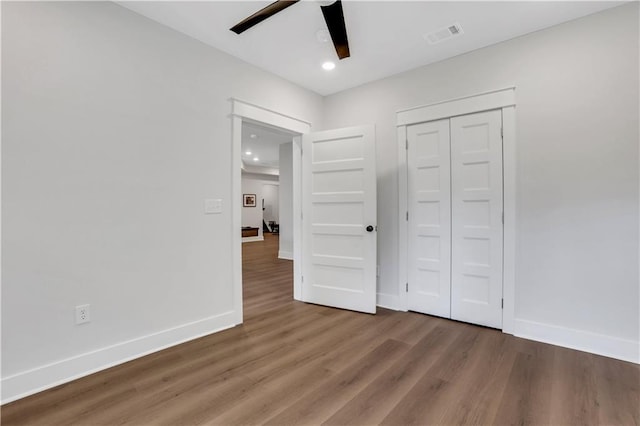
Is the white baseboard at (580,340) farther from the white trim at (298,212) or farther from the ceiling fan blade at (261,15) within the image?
the ceiling fan blade at (261,15)

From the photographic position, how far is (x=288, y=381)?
6.38 feet

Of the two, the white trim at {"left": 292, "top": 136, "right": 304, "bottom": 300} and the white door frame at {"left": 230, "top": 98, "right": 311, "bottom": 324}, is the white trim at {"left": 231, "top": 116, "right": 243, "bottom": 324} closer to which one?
the white door frame at {"left": 230, "top": 98, "right": 311, "bottom": 324}

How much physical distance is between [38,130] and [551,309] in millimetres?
3932

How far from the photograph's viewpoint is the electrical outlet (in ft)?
6.57

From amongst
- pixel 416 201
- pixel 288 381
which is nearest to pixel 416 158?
pixel 416 201

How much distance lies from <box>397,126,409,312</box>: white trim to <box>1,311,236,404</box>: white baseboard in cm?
191

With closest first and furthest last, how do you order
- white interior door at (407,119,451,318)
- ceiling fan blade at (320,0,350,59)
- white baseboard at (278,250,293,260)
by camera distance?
ceiling fan blade at (320,0,350,59)
white interior door at (407,119,451,318)
white baseboard at (278,250,293,260)

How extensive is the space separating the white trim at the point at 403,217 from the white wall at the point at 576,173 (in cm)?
81

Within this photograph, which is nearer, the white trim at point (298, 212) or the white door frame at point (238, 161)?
the white door frame at point (238, 161)

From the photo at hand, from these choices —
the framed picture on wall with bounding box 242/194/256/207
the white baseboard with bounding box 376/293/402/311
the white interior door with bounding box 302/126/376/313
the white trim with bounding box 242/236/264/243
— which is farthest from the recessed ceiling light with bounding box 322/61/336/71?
the framed picture on wall with bounding box 242/194/256/207

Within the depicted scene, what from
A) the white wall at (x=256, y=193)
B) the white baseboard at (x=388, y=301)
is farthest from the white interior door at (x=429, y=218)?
the white wall at (x=256, y=193)

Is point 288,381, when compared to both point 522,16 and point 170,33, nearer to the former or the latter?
point 170,33

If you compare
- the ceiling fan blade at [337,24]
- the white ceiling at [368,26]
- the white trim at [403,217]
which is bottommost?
the white trim at [403,217]

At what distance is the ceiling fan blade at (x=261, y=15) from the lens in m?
1.99
